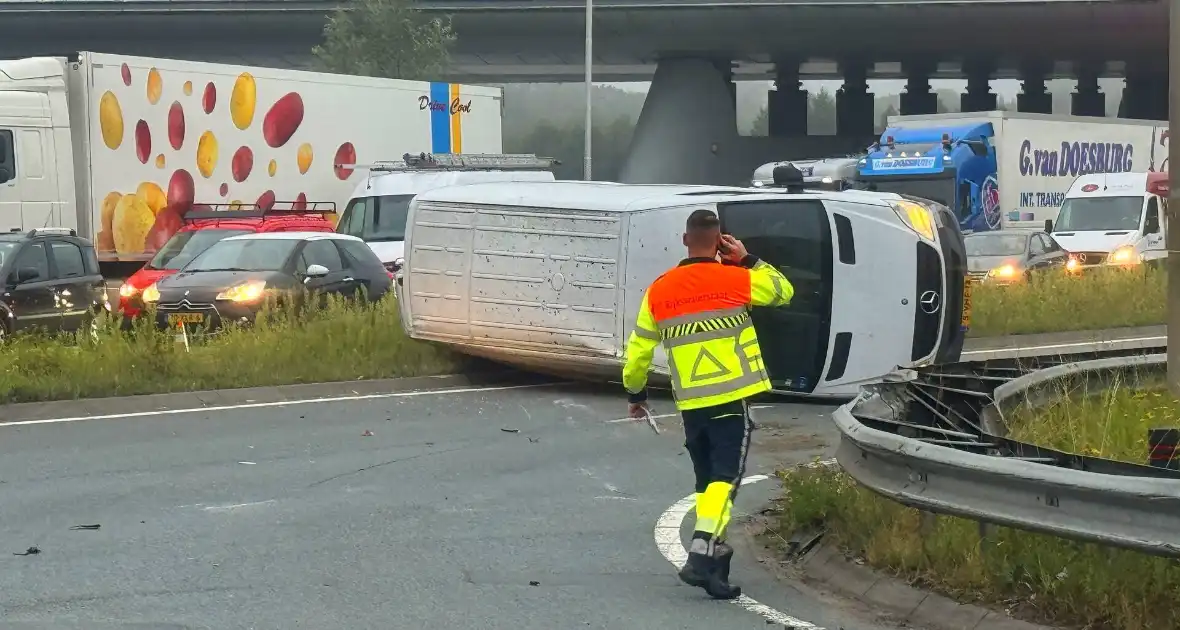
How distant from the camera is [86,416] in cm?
1317

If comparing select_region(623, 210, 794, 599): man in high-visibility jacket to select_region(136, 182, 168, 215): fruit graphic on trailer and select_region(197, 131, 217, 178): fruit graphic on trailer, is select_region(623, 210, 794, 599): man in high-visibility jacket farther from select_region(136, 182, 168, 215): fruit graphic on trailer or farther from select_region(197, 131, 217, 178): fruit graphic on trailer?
select_region(197, 131, 217, 178): fruit graphic on trailer

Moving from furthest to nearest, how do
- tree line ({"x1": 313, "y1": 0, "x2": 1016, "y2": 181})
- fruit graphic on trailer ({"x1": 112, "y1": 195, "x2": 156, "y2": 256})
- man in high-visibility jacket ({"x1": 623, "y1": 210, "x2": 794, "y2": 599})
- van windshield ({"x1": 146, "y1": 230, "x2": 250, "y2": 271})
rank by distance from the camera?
1. tree line ({"x1": 313, "y1": 0, "x2": 1016, "y2": 181})
2. fruit graphic on trailer ({"x1": 112, "y1": 195, "x2": 156, "y2": 256})
3. van windshield ({"x1": 146, "y1": 230, "x2": 250, "y2": 271})
4. man in high-visibility jacket ({"x1": 623, "y1": 210, "x2": 794, "y2": 599})

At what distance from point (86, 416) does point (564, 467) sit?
448 cm

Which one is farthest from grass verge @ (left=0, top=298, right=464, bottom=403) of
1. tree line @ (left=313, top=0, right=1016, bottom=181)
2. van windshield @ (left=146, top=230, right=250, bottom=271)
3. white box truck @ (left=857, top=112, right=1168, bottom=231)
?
tree line @ (left=313, top=0, right=1016, bottom=181)

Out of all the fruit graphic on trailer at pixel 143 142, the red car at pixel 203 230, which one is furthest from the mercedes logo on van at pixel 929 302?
the fruit graphic on trailer at pixel 143 142

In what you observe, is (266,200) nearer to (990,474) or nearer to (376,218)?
(376,218)

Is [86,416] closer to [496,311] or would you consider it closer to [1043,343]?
[496,311]

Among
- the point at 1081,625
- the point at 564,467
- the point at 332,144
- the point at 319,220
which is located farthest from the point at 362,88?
the point at 1081,625

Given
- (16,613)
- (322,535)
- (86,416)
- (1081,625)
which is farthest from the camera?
(86,416)

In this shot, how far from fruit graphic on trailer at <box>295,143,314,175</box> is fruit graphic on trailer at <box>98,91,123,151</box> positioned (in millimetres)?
4334

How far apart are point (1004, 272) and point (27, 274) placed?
51.1ft

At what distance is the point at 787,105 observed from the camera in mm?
68000

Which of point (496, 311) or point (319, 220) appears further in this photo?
point (319, 220)

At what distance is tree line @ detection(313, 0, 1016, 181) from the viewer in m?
45.7
